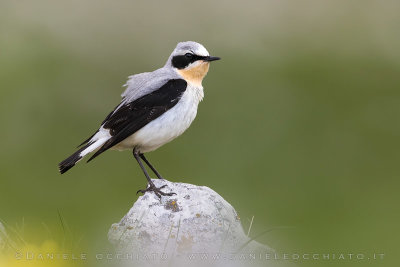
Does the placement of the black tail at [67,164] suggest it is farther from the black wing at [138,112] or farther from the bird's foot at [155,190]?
the bird's foot at [155,190]

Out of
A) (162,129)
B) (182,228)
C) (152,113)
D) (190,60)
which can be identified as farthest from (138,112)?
(182,228)

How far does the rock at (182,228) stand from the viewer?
7234 millimetres

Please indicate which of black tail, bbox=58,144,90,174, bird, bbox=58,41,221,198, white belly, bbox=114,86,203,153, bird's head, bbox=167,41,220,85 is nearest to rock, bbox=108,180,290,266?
bird, bbox=58,41,221,198

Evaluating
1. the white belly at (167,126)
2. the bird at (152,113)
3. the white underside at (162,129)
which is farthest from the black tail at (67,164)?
the white belly at (167,126)

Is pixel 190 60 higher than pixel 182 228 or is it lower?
higher

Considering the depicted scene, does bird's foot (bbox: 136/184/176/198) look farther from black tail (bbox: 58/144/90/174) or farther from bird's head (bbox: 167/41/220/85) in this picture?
bird's head (bbox: 167/41/220/85)

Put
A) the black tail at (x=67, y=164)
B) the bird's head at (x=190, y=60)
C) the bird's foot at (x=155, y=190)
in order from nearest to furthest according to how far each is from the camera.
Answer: the bird's foot at (x=155, y=190) → the black tail at (x=67, y=164) → the bird's head at (x=190, y=60)

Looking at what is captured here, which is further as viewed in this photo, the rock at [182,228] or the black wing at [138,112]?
the black wing at [138,112]

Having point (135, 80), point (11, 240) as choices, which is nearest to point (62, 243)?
point (11, 240)

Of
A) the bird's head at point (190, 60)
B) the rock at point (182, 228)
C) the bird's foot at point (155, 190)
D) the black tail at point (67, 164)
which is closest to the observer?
the rock at point (182, 228)

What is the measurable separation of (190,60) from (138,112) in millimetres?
859

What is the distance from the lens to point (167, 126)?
8.17 metres

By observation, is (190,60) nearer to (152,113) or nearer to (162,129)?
(152,113)

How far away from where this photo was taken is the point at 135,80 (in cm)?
857
